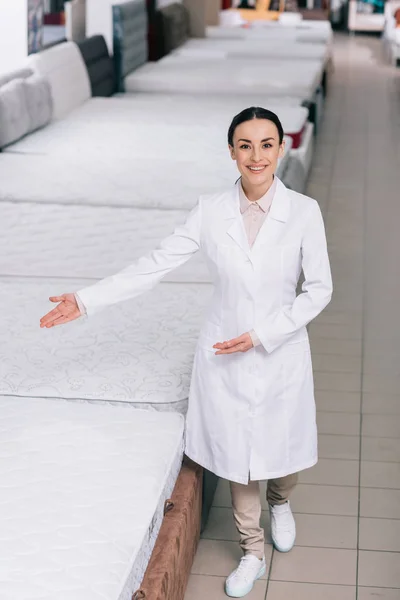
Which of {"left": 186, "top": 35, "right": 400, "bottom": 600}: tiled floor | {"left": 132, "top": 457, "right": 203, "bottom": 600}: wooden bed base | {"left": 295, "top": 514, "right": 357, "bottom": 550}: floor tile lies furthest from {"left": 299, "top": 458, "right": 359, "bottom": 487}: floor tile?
{"left": 132, "top": 457, "right": 203, "bottom": 600}: wooden bed base

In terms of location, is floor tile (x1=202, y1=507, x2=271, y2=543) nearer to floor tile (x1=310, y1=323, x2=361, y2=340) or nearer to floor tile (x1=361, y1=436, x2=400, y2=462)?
floor tile (x1=361, y1=436, x2=400, y2=462)

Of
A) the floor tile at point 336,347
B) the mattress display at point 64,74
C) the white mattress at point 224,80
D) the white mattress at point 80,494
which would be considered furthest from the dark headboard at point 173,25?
the white mattress at point 80,494

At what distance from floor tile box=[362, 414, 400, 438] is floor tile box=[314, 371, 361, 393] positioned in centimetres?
24

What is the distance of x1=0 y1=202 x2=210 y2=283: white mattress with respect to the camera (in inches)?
139

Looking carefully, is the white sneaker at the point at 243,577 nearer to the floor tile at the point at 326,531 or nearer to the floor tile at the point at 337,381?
the floor tile at the point at 326,531

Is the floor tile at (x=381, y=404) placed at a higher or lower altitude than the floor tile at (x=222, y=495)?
lower

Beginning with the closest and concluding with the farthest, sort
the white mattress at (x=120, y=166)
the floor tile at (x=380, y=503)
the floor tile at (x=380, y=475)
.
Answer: the floor tile at (x=380, y=503) → the floor tile at (x=380, y=475) → the white mattress at (x=120, y=166)

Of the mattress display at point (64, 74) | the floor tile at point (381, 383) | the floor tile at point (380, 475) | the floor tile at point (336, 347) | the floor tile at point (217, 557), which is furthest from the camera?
the mattress display at point (64, 74)

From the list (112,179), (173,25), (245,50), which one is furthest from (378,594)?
(173,25)

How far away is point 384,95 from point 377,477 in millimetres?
8445

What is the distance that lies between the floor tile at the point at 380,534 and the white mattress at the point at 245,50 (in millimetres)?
6201

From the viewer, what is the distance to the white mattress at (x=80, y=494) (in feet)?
5.84

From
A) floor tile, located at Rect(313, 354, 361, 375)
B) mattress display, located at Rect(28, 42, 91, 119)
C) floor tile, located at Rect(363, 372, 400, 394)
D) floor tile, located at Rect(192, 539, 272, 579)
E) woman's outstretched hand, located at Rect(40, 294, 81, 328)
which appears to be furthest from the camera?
mattress display, located at Rect(28, 42, 91, 119)

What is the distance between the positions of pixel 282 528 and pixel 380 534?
0.99 ft
